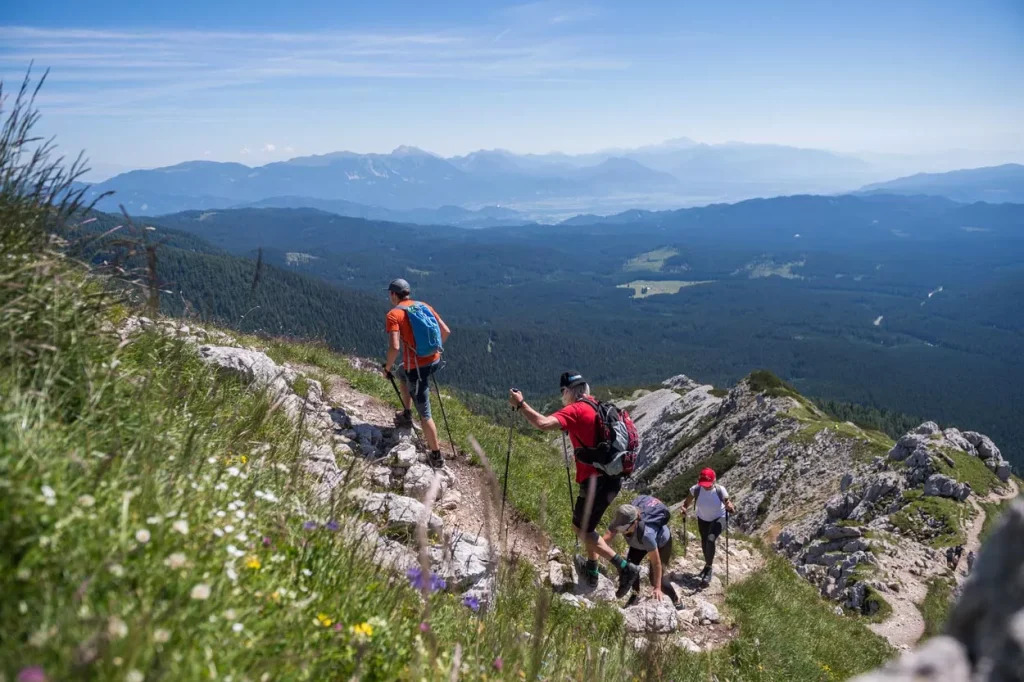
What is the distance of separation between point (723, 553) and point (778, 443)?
54599 mm

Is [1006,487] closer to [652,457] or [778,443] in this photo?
[778,443]

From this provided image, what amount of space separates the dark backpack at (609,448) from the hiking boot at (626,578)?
172 cm

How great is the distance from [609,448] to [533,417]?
3.51 ft

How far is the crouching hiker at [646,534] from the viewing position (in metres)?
8.87

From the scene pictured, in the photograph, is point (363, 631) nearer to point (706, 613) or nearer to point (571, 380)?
point (571, 380)

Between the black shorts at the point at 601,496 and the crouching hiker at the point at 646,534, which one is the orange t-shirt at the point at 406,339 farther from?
the crouching hiker at the point at 646,534

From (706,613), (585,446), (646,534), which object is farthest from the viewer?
(706,613)

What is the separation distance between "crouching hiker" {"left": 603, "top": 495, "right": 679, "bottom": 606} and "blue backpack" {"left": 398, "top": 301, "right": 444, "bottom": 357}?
4281 millimetres

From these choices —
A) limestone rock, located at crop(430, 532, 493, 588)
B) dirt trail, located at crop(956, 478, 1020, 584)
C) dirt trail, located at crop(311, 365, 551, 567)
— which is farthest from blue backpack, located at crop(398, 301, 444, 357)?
dirt trail, located at crop(956, 478, 1020, 584)

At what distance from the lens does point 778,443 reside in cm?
6256

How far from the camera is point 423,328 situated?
1065cm

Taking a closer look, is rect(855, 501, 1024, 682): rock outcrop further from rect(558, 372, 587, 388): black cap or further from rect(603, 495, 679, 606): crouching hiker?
rect(603, 495, 679, 606): crouching hiker

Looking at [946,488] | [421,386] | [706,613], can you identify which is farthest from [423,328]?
[946,488]

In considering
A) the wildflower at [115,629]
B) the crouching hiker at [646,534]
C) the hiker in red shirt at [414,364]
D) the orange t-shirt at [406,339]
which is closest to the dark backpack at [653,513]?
the crouching hiker at [646,534]
